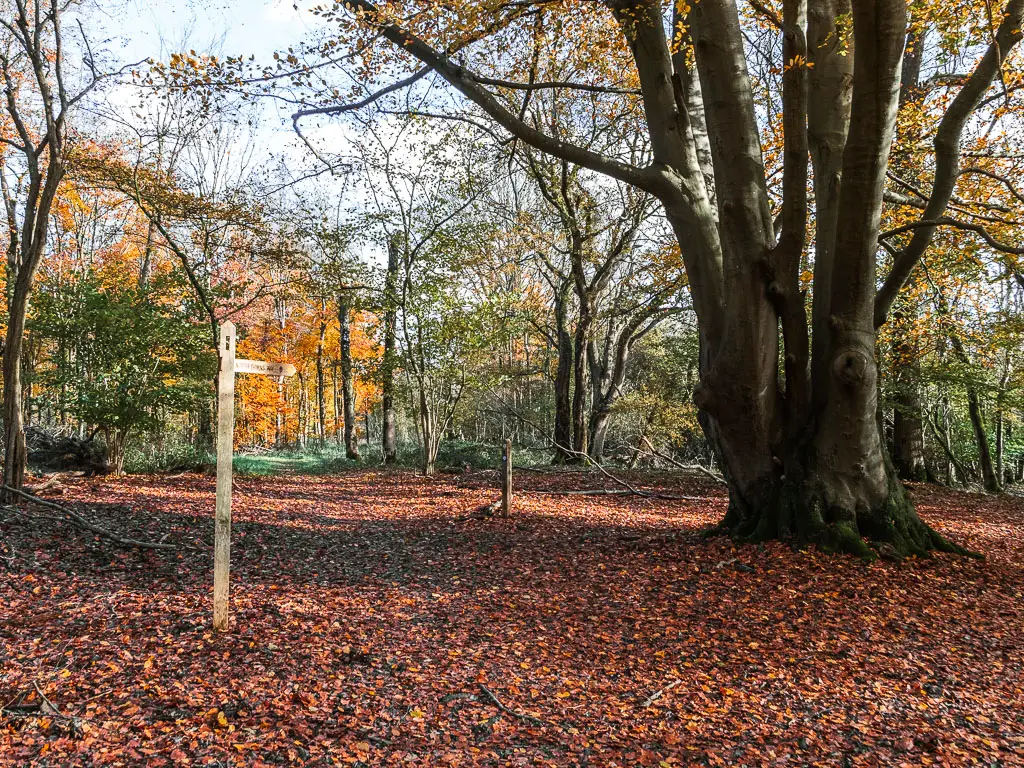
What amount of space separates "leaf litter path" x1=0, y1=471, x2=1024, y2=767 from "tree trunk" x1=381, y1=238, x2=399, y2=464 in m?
7.59

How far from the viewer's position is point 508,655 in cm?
350

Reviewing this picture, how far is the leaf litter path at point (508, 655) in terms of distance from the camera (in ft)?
8.20

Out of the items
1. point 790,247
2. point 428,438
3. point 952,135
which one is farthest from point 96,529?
point 428,438

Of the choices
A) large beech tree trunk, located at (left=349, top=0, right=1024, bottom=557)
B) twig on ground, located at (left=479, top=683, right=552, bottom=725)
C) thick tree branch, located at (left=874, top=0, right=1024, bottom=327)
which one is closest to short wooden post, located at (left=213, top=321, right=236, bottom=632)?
twig on ground, located at (left=479, top=683, right=552, bottom=725)

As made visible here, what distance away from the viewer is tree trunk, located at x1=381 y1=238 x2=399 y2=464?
12.8 m

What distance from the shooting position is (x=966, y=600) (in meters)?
4.13

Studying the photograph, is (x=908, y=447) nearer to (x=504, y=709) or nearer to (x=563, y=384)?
(x=563, y=384)

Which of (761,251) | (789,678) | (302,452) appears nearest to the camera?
(789,678)

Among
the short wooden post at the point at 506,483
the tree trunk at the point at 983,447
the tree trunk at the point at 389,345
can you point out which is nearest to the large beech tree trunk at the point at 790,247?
the short wooden post at the point at 506,483

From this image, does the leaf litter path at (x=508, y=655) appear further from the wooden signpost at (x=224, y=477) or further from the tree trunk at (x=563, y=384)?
the tree trunk at (x=563, y=384)

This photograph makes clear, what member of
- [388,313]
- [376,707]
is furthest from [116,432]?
[376,707]

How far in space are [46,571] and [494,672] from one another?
351 cm

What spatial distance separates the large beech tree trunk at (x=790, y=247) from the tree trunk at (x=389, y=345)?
753cm

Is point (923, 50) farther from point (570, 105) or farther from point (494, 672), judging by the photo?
point (494, 672)
